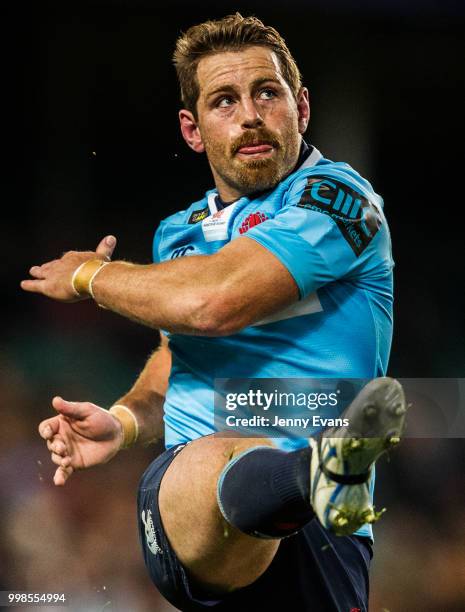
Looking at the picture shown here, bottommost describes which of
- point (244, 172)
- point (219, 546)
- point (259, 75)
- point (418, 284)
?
point (219, 546)

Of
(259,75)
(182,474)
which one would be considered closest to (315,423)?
(182,474)

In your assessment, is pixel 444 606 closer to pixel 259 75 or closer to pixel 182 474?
pixel 182 474

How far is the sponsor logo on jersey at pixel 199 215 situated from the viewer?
7.84 feet

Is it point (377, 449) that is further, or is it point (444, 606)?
point (444, 606)

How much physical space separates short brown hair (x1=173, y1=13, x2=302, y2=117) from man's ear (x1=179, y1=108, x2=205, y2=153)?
0.15 ft

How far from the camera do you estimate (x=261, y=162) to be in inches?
86.9

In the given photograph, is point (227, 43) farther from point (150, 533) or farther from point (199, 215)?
point (150, 533)

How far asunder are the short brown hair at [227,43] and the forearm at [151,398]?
743mm

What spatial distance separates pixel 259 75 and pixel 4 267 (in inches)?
56.5

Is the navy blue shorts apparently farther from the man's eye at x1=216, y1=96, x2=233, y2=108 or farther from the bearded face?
the man's eye at x1=216, y1=96, x2=233, y2=108

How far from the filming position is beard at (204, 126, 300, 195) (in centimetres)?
221

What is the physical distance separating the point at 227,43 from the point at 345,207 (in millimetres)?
661

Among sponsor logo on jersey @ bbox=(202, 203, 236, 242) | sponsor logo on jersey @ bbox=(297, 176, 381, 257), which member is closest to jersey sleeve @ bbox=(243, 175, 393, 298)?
sponsor logo on jersey @ bbox=(297, 176, 381, 257)

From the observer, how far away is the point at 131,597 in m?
3.21
